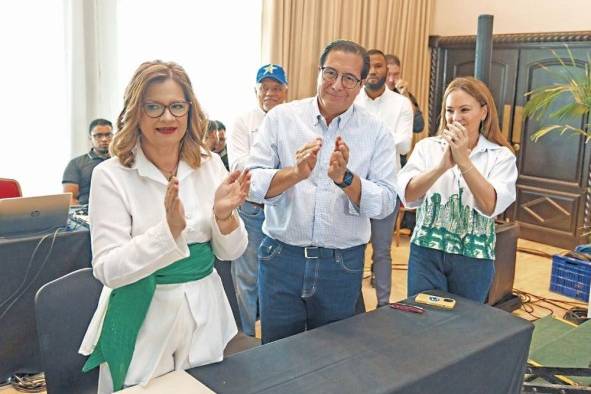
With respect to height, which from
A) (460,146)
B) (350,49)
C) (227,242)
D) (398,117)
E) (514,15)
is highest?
(514,15)

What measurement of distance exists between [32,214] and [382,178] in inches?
64.7

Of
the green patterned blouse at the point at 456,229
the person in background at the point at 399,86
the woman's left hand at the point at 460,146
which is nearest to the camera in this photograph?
the woman's left hand at the point at 460,146

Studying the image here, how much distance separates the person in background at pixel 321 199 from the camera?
180cm

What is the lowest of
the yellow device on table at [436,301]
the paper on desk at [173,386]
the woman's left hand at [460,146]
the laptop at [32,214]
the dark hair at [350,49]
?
the paper on desk at [173,386]

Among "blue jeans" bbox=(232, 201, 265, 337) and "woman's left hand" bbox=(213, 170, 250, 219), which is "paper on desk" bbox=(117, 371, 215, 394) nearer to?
"woman's left hand" bbox=(213, 170, 250, 219)

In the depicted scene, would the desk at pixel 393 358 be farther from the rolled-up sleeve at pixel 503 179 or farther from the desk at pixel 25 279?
the desk at pixel 25 279

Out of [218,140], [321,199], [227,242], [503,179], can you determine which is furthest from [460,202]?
[218,140]

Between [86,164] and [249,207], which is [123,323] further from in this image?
[86,164]

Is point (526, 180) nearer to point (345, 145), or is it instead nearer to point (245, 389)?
point (345, 145)

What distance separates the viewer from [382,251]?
3.33 m

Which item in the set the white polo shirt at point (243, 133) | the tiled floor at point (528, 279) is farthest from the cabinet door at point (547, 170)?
the white polo shirt at point (243, 133)

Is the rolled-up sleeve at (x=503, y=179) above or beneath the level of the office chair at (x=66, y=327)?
above

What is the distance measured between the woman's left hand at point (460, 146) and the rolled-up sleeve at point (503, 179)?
0.55ft

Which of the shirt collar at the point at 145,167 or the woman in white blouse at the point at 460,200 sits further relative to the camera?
the woman in white blouse at the point at 460,200
